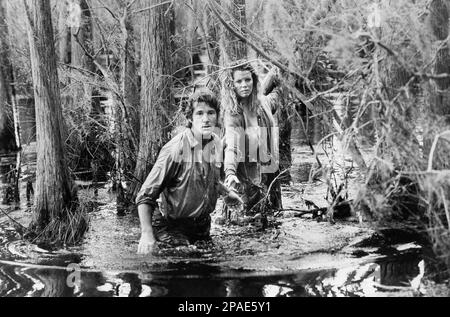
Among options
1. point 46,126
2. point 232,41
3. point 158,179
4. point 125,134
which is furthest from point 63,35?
point 158,179

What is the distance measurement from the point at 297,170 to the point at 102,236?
5.00m

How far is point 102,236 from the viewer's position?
8391 mm

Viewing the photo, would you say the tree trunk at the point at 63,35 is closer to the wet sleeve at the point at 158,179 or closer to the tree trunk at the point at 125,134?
the tree trunk at the point at 125,134

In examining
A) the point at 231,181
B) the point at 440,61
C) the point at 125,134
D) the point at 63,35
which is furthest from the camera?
the point at 63,35

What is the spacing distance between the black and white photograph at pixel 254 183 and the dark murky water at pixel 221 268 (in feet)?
0.08

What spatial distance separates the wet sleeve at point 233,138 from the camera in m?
8.05

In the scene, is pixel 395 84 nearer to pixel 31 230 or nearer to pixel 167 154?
pixel 167 154

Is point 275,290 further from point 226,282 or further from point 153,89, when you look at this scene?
point 153,89

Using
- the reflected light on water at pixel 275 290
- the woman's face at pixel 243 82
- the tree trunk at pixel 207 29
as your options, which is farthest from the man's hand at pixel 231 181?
the tree trunk at pixel 207 29

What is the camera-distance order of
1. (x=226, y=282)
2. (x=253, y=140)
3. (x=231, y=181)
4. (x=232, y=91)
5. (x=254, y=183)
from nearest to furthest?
(x=226, y=282), (x=231, y=181), (x=232, y=91), (x=253, y=140), (x=254, y=183)

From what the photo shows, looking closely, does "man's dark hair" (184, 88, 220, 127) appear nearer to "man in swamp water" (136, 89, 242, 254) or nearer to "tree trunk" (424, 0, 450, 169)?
"man in swamp water" (136, 89, 242, 254)

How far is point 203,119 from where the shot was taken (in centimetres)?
688

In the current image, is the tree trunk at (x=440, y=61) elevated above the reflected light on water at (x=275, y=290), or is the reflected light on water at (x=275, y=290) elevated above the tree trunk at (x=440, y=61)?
the tree trunk at (x=440, y=61)

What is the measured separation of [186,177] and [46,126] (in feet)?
7.72
